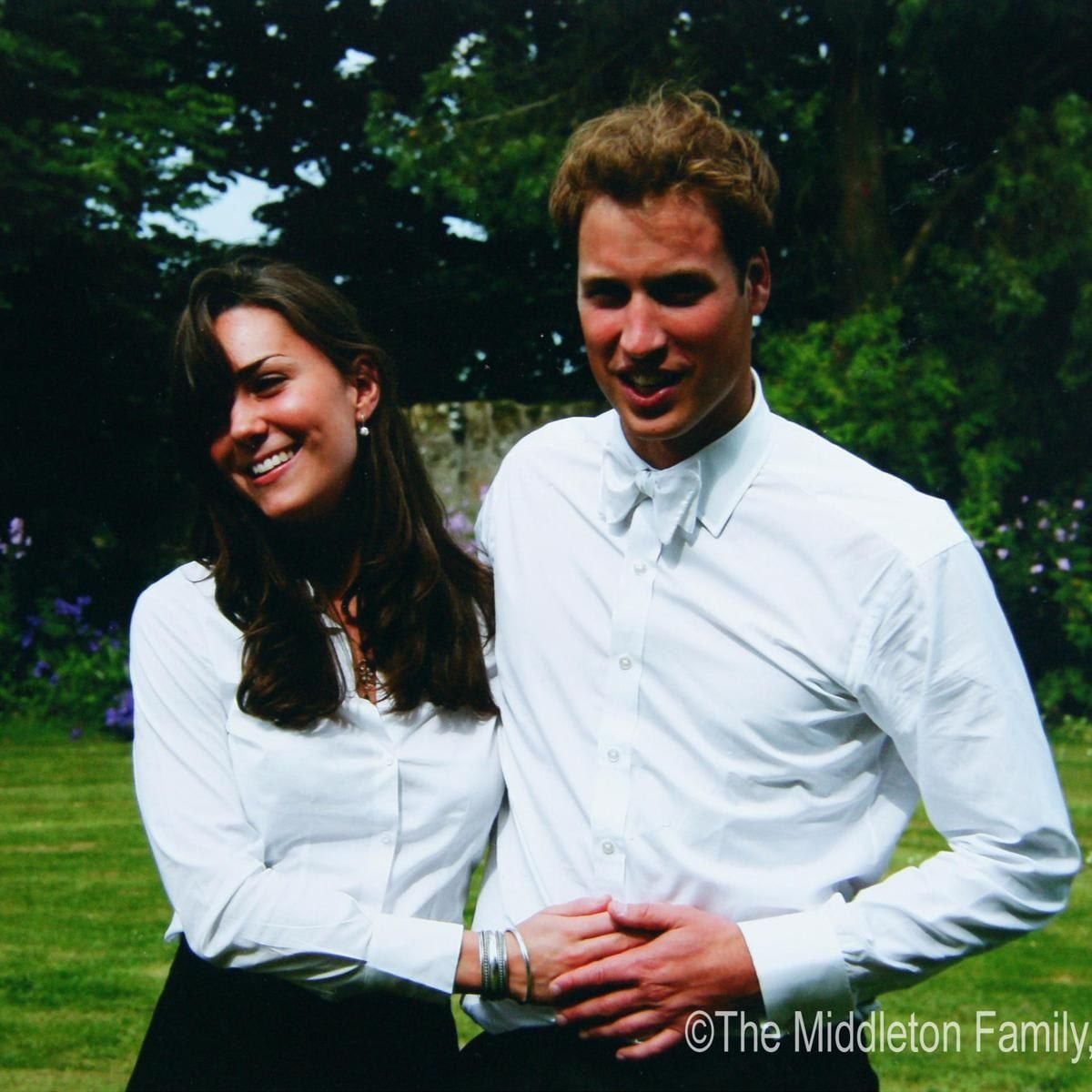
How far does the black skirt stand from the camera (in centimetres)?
253

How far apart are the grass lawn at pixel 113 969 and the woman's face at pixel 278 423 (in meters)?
2.28

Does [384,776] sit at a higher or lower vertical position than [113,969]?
higher

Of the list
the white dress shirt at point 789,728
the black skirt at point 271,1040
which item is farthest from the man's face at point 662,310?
the black skirt at point 271,1040

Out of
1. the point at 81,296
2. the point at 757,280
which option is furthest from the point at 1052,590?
the point at 757,280

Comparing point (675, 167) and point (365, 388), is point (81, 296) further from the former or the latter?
point (675, 167)

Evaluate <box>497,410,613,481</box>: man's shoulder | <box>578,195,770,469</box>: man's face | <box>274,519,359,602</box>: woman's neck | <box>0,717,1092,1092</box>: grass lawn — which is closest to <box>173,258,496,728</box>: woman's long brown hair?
<box>274,519,359,602</box>: woman's neck

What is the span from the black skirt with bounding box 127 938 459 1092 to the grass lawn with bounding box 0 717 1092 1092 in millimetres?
1889

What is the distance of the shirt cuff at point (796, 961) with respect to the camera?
224 cm

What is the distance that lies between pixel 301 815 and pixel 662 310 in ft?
3.24

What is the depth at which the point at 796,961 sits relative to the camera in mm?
2246

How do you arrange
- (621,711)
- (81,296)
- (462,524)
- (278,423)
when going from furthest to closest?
1. (81,296)
2. (462,524)
3. (278,423)
4. (621,711)

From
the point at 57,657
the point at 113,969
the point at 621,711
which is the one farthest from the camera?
the point at 57,657

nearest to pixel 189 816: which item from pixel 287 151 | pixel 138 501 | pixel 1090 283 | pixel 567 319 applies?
pixel 138 501

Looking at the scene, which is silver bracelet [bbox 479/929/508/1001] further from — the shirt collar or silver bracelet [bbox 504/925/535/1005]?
the shirt collar
